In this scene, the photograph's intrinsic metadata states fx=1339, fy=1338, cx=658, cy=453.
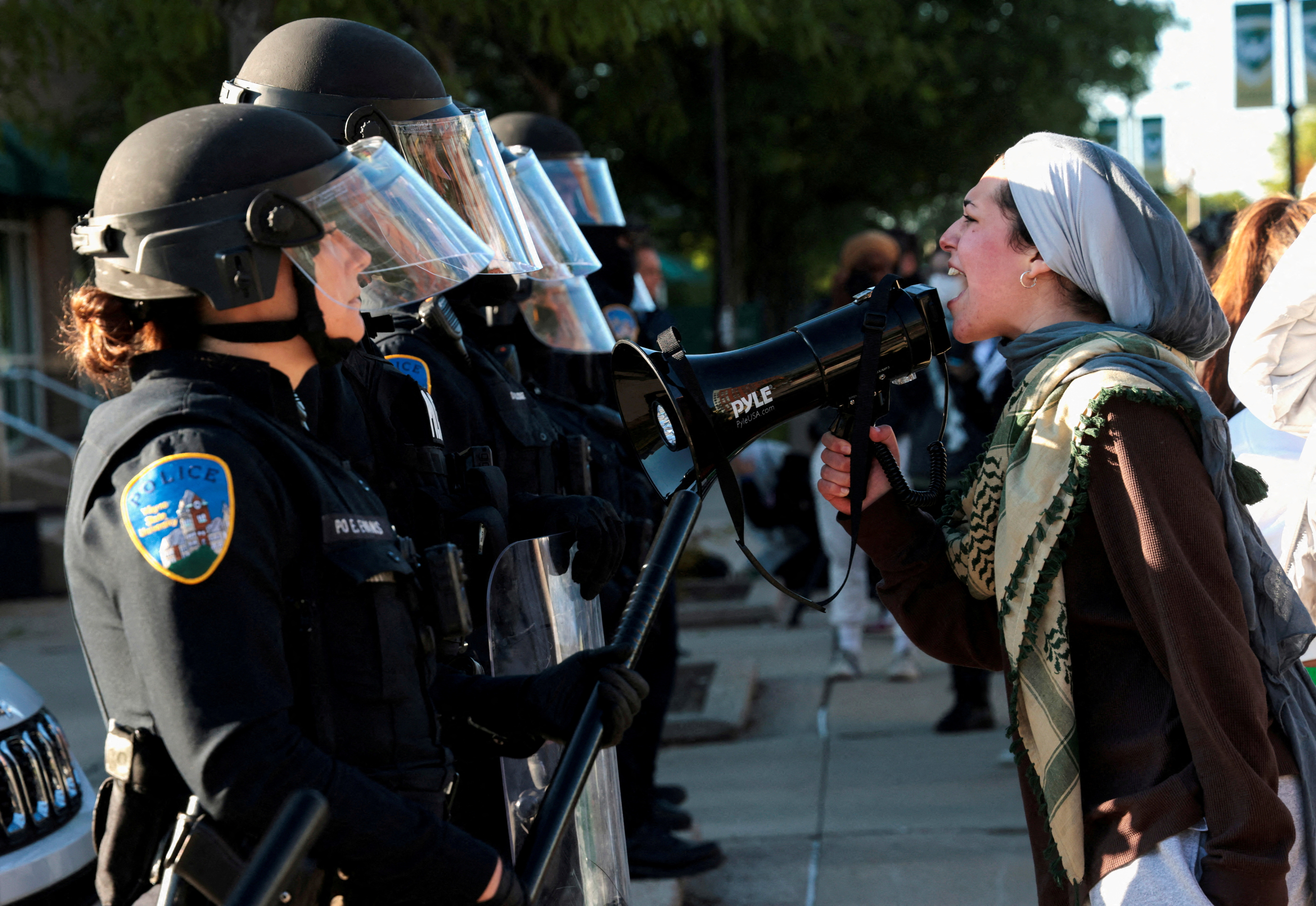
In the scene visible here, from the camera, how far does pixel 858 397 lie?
2322mm

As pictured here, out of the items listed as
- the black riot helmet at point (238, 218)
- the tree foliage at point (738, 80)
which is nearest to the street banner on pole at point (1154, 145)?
the tree foliage at point (738, 80)

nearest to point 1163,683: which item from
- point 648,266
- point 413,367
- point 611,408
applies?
point 413,367

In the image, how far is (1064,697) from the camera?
2.03 meters

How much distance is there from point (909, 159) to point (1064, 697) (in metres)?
15.2

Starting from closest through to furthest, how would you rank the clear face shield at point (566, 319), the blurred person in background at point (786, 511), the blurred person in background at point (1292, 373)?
the blurred person in background at point (1292, 373), the clear face shield at point (566, 319), the blurred person in background at point (786, 511)

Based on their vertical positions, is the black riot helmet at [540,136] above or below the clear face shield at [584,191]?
above

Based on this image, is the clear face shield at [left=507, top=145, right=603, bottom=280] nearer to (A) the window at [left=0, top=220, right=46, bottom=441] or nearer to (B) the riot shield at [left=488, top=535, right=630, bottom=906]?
(B) the riot shield at [left=488, top=535, right=630, bottom=906]

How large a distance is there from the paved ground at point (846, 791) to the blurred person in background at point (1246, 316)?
1.74 meters

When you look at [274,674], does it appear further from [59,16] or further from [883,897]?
[59,16]

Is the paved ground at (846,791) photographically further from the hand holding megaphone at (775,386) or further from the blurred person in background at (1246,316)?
the hand holding megaphone at (775,386)

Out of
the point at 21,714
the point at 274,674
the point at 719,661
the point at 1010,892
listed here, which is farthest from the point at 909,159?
the point at 274,674

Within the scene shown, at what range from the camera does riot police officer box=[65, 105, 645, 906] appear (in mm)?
1571

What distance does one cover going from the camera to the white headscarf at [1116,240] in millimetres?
2131

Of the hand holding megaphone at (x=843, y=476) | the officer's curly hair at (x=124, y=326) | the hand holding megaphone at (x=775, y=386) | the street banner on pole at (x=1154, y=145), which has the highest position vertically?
the officer's curly hair at (x=124, y=326)
